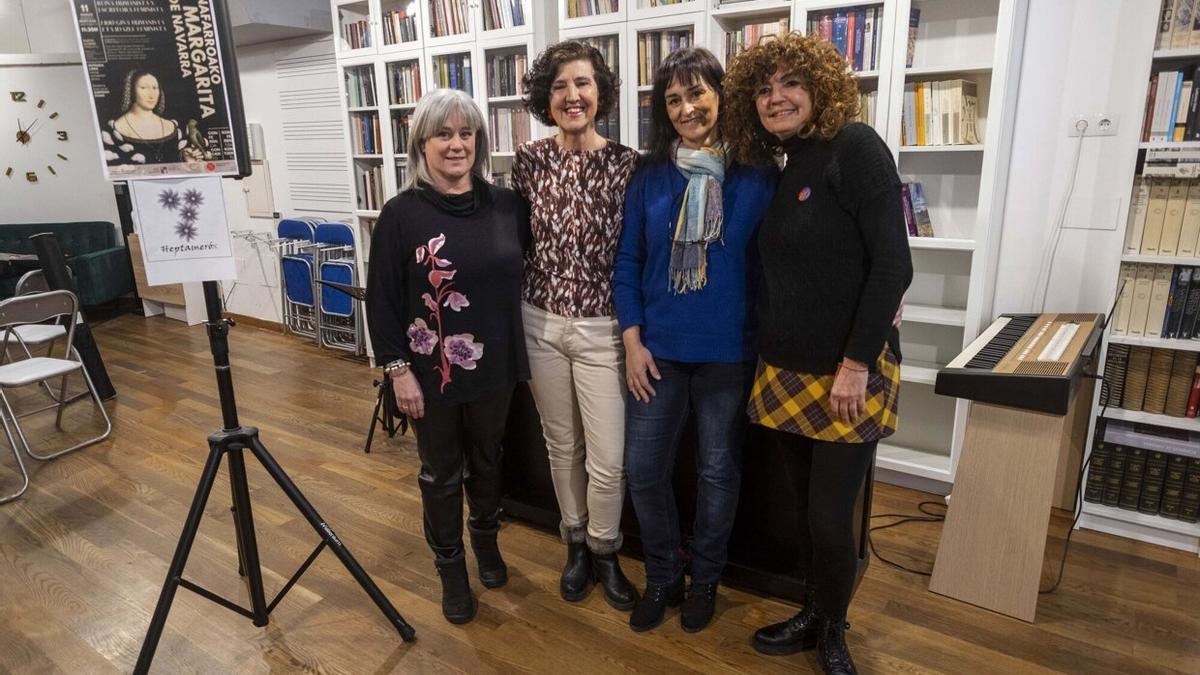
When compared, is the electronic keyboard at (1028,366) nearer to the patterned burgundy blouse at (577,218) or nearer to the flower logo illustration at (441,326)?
the patterned burgundy blouse at (577,218)

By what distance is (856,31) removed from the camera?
273 centimetres

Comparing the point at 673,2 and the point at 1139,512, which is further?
the point at 673,2

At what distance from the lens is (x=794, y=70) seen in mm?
1514

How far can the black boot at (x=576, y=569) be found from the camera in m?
2.21

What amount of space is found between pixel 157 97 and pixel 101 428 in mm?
2903

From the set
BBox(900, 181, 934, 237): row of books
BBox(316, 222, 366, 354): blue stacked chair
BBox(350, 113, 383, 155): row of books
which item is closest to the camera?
BBox(900, 181, 934, 237): row of books

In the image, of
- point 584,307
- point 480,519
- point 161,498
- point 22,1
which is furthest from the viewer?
point 22,1

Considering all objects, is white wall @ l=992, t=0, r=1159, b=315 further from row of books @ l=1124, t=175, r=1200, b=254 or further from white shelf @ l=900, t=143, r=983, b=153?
white shelf @ l=900, t=143, r=983, b=153

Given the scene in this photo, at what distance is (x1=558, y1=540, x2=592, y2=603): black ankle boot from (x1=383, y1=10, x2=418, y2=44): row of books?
332 cm

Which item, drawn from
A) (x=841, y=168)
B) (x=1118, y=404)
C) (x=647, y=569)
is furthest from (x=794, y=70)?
(x=1118, y=404)

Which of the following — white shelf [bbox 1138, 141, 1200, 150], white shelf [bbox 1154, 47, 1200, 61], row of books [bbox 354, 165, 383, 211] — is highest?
white shelf [bbox 1154, 47, 1200, 61]

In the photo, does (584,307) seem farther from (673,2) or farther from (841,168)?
(673,2)

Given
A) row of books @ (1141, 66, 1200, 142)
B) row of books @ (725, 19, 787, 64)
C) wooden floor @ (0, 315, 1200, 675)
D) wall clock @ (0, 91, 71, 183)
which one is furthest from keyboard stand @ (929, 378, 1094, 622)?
wall clock @ (0, 91, 71, 183)

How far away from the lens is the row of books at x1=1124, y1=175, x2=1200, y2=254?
7.66ft
